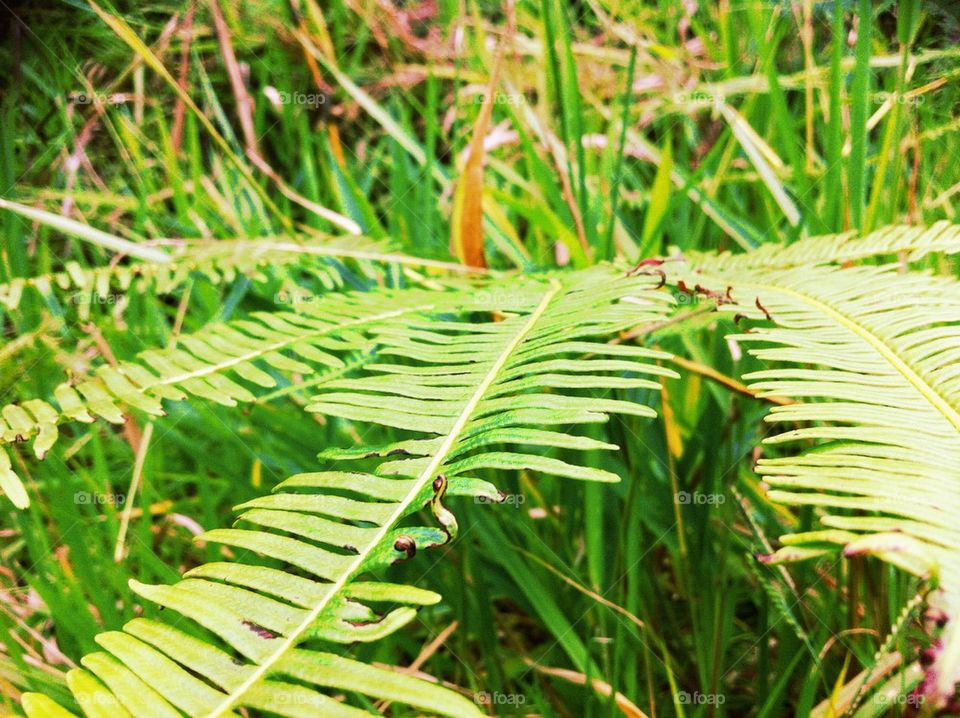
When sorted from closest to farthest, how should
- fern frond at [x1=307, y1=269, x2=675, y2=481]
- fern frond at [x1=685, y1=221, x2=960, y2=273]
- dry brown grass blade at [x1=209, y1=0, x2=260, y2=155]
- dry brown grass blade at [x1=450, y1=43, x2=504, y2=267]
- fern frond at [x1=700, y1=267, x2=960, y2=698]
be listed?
fern frond at [x1=700, y1=267, x2=960, y2=698] < fern frond at [x1=307, y1=269, x2=675, y2=481] < fern frond at [x1=685, y1=221, x2=960, y2=273] < dry brown grass blade at [x1=450, y1=43, x2=504, y2=267] < dry brown grass blade at [x1=209, y1=0, x2=260, y2=155]

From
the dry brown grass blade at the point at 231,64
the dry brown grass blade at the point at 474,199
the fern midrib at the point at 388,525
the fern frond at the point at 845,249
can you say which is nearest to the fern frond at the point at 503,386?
the fern midrib at the point at 388,525

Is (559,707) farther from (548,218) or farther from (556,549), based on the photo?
(548,218)

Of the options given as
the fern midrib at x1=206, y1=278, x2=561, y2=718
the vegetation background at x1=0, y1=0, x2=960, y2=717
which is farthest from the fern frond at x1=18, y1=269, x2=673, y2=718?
the vegetation background at x1=0, y1=0, x2=960, y2=717

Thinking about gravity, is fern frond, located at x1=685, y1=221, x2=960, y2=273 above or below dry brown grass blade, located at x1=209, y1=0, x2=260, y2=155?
below

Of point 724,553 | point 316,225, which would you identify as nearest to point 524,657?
point 724,553

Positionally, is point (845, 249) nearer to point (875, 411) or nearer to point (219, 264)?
point (875, 411)

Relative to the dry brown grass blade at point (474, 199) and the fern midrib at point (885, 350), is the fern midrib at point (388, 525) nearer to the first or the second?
the fern midrib at point (885, 350)

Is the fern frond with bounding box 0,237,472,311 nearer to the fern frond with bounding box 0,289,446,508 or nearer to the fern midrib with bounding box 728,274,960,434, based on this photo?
the fern frond with bounding box 0,289,446,508
